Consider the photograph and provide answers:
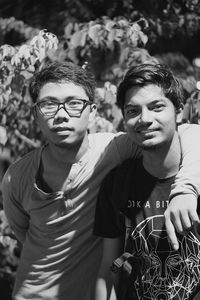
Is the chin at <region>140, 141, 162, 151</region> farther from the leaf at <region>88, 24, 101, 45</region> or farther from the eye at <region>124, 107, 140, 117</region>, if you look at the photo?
the leaf at <region>88, 24, 101, 45</region>

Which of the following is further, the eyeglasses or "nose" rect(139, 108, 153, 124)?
the eyeglasses

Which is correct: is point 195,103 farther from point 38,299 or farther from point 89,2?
point 89,2

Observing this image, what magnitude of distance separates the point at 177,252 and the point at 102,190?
425mm

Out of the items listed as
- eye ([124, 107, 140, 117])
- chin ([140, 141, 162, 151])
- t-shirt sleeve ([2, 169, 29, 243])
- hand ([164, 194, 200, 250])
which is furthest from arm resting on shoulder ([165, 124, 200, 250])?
t-shirt sleeve ([2, 169, 29, 243])

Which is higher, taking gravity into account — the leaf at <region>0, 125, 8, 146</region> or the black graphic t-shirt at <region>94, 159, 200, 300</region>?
the leaf at <region>0, 125, 8, 146</region>

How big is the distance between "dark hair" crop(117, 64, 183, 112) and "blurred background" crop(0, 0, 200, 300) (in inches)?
19.7

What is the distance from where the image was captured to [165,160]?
282 centimetres

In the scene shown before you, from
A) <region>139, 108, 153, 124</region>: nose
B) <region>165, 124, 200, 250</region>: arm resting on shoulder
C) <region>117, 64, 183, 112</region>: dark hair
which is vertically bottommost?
<region>165, 124, 200, 250</region>: arm resting on shoulder

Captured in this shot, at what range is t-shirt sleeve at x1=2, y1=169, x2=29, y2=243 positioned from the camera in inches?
134

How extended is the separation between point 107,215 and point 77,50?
5.26 ft

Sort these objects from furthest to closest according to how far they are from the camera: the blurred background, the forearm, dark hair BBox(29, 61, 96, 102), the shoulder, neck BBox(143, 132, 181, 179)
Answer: the blurred background < the shoulder < dark hair BBox(29, 61, 96, 102) < the forearm < neck BBox(143, 132, 181, 179)

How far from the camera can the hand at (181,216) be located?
2391mm

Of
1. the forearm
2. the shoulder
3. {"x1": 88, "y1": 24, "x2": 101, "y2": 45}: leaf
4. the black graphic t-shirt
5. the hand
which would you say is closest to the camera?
the hand

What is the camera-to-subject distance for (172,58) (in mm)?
6461
